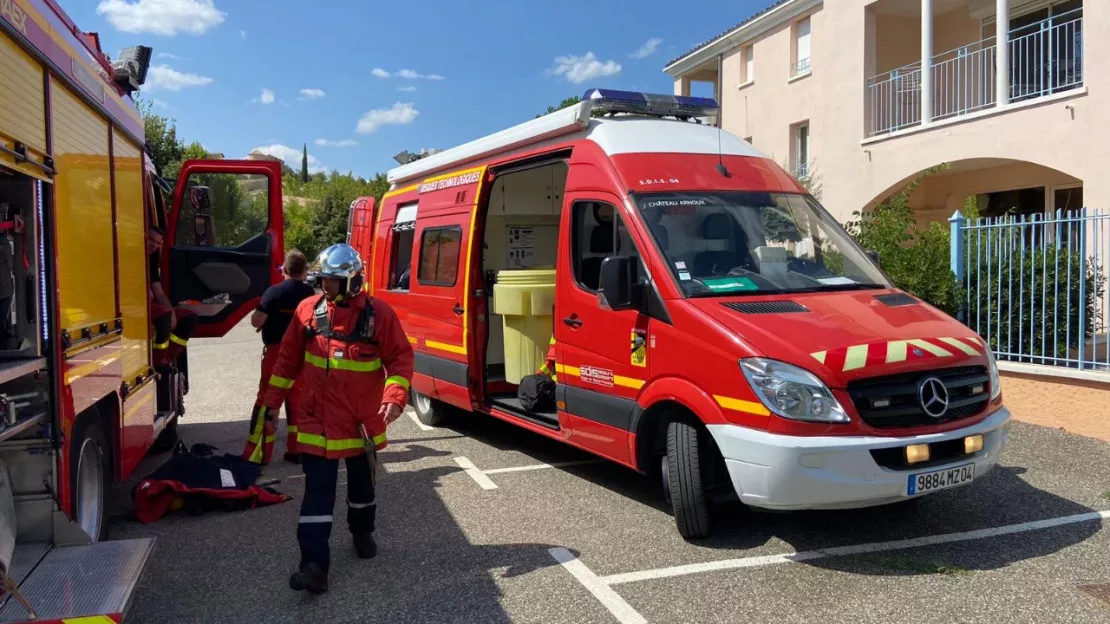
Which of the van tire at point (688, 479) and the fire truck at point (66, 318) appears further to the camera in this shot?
the van tire at point (688, 479)

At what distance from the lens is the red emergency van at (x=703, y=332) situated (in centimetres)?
421

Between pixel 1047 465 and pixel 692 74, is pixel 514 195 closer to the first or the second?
pixel 1047 465

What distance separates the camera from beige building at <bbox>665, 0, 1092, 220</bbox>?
1177 centimetres

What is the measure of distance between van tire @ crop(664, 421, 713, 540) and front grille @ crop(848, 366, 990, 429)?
90cm

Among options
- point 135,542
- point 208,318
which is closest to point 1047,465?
point 135,542

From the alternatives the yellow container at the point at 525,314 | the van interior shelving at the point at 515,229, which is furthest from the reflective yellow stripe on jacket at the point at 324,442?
the van interior shelving at the point at 515,229

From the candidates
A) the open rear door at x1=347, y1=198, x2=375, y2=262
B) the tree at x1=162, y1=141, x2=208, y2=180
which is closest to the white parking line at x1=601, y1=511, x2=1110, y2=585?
the open rear door at x1=347, y1=198, x2=375, y2=262

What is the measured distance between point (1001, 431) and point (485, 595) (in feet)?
9.61

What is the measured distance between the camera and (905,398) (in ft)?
14.1

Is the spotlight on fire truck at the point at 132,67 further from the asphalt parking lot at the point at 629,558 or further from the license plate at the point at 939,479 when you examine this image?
the license plate at the point at 939,479

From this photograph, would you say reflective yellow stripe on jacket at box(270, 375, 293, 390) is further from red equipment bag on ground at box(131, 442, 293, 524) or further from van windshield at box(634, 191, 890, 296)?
van windshield at box(634, 191, 890, 296)

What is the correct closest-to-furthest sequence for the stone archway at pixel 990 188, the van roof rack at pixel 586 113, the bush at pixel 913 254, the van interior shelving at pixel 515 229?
the van roof rack at pixel 586 113
the van interior shelving at pixel 515 229
the bush at pixel 913 254
the stone archway at pixel 990 188

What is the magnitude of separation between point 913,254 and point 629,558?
5715 mm

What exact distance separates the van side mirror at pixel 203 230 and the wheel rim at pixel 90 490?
2.89 metres
